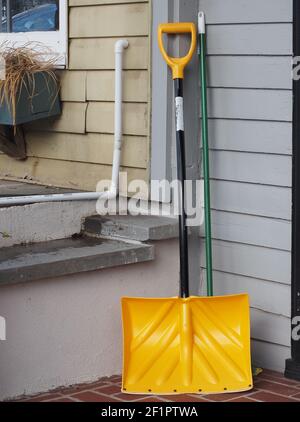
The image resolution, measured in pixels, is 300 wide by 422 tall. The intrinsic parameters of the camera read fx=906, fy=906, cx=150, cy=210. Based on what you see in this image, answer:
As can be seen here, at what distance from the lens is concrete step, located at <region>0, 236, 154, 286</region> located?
12.2ft

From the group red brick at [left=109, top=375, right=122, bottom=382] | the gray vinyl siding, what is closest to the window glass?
the gray vinyl siding

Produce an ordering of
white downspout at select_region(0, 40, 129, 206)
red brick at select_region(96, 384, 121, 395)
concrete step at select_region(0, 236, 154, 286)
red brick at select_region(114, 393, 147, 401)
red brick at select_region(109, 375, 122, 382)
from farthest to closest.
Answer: white downspout at select_region(0, 40, 129, 206)
red brick at select_region(109, 375, 122, 382)
red brick at select_region(96, 384, 121, 395)
red brick at select_region(114, 393, 147, 401)
concrete step at select_region(0, 236, 154, 286)

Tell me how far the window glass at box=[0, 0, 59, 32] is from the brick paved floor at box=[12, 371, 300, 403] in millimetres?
1918

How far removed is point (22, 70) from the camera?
15.0 feet

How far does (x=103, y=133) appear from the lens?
4.55 m

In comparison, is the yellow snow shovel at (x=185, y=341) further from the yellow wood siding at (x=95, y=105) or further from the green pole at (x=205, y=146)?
the yellow wood siding at (x=95, y=105)

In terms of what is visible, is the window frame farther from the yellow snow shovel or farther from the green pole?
the yellow snow shovel

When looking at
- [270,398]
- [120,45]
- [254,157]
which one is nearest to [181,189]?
[254,157]

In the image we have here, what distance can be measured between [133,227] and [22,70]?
3.37 ft

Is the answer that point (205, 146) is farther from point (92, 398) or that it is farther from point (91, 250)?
point (92, 398)
